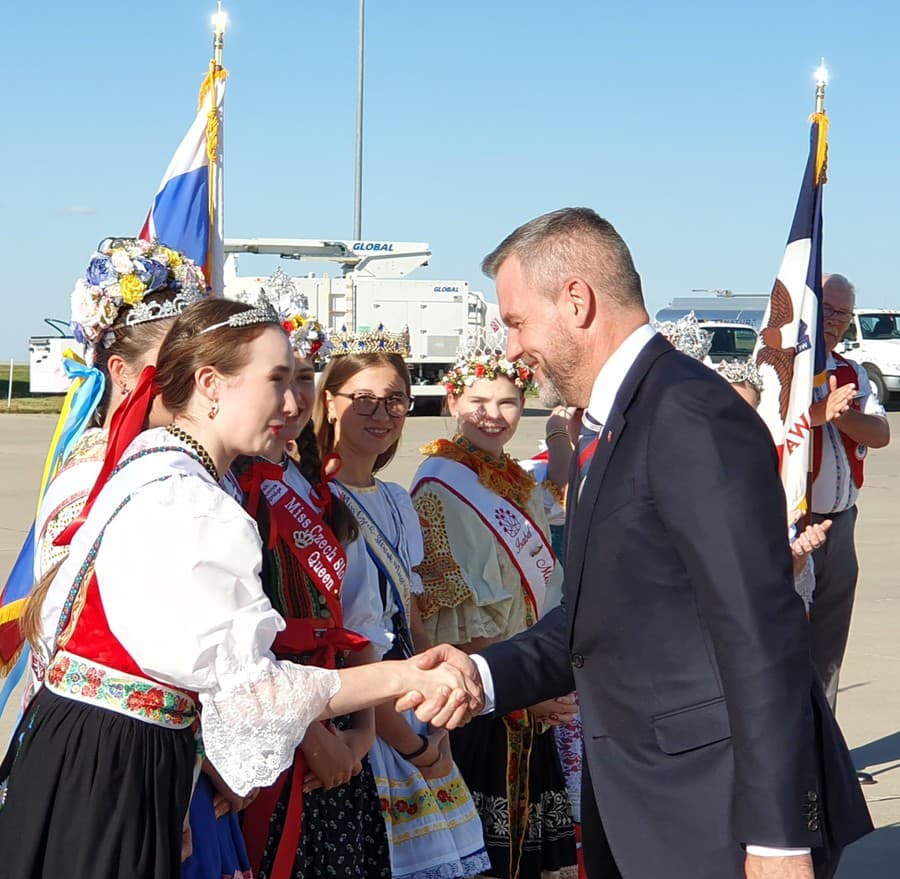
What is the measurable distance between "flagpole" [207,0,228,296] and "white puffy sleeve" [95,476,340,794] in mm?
2065

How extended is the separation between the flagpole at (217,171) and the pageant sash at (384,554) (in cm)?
108

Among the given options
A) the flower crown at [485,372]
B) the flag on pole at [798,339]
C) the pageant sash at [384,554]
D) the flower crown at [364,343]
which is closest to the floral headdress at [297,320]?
the flower crown at [364,343]

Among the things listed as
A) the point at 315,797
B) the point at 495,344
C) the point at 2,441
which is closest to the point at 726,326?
the point at 2,441

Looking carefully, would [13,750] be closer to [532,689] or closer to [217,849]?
[217,849]

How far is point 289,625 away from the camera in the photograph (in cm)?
300

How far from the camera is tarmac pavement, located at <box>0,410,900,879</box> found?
4.75 m

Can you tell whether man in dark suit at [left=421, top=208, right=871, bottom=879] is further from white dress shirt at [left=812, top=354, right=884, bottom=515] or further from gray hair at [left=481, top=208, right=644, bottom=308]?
white dress shirt at [left=812, top=354, right=884, bottom=515]

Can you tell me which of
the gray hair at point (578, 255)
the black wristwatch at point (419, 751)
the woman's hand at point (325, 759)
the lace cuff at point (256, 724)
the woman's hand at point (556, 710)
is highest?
the gray hair at point (578, 255)

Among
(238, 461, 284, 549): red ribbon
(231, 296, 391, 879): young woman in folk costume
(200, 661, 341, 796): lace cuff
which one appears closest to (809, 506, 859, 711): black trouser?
(231, 296, 391, 879): young woman in folk costume

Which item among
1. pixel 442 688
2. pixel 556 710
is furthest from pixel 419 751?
pixel 556 710

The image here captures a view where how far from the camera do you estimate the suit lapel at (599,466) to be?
2350 mm

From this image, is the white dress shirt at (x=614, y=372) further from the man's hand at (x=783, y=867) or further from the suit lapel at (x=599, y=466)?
the man's hand at (x=783, y=867)

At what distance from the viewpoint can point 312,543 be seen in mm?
3098

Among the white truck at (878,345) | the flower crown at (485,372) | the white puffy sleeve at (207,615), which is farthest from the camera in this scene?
the white truck at (878,345)
